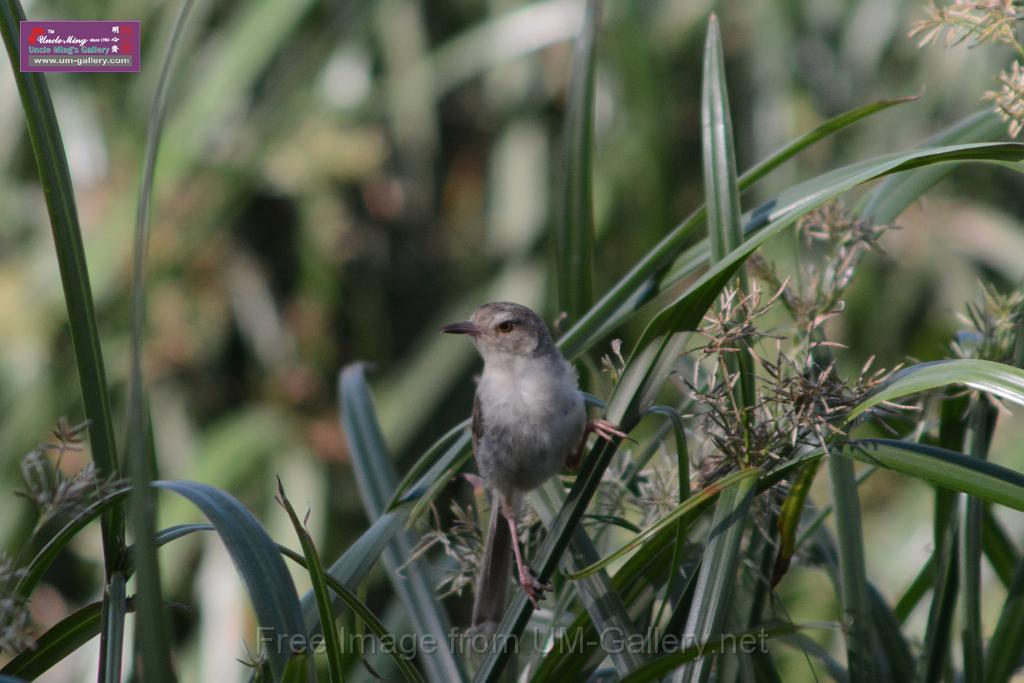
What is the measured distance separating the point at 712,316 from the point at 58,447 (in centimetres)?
94

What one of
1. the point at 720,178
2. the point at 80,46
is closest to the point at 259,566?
the point at 720,178

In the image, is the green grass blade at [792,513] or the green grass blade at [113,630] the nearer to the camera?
the green grass blade at [113,630]

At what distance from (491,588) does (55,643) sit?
2.29 ft

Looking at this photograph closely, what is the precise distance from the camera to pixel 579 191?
171cm

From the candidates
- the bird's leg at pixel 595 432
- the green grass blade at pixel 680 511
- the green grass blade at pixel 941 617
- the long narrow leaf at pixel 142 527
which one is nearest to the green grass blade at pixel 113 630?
the long narrow leaf at pixel 142 527

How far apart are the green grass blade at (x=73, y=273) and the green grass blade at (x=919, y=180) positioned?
124 cm

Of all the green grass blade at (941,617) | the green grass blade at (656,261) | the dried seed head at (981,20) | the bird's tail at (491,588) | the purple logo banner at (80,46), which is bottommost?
the green grass blade at (941,617)

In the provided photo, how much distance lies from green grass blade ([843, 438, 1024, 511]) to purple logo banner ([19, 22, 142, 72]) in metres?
1.25

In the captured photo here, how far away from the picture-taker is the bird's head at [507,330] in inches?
77.5

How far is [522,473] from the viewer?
180cm

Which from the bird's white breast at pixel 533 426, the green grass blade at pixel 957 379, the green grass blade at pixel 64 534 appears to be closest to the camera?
the green grass blade at pixel 957 379

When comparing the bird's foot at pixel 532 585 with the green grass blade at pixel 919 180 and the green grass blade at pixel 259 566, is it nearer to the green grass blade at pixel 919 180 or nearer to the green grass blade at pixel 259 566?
the green grass blade at pixel 259 566

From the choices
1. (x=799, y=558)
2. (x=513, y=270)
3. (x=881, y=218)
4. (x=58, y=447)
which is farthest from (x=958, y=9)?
(x=513, y=270)

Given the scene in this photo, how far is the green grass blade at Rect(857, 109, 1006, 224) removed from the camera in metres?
1.65
